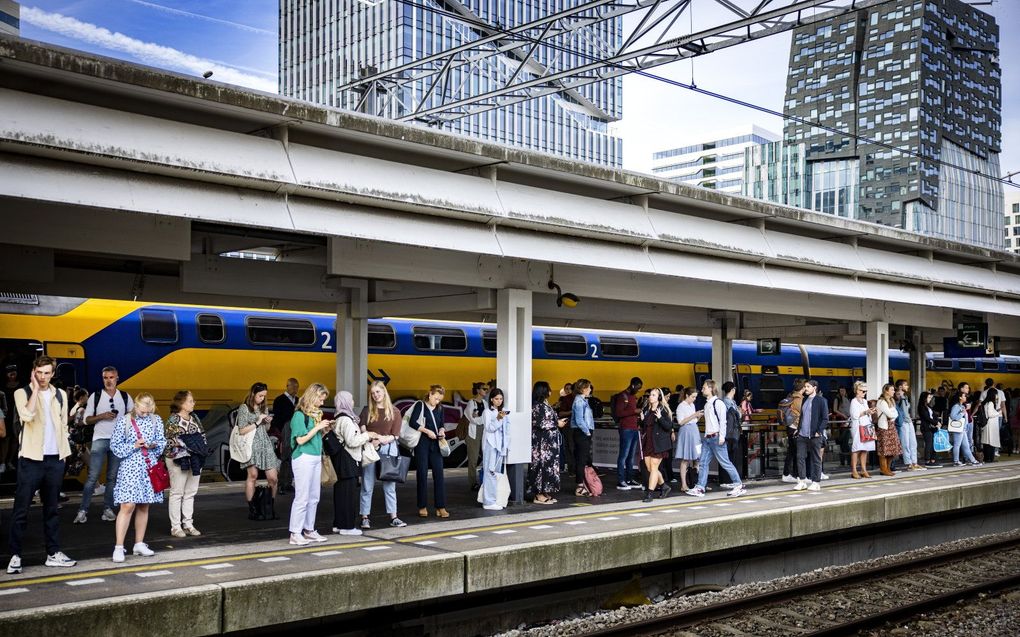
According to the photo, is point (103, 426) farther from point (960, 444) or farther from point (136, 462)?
point (960, 444)

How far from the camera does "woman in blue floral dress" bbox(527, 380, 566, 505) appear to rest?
46.6 feet

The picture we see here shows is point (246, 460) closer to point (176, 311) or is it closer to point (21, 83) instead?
point (21, 83)

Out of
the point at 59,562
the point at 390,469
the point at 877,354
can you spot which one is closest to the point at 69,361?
the point at 390,469

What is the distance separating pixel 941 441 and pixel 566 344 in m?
8.72

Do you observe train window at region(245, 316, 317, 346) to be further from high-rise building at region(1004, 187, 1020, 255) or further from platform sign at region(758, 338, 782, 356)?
high-rise building at region(1004, 187, 1020, 255)

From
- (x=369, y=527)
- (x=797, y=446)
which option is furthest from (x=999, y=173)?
(x=369, y=527)


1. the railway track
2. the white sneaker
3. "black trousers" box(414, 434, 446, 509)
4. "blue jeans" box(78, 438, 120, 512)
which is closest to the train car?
"blue jeans" box(78, 438, 120, 512)

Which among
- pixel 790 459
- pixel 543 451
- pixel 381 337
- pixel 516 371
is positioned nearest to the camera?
pixel 516 371

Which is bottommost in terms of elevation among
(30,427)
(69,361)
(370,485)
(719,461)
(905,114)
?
(719,461)

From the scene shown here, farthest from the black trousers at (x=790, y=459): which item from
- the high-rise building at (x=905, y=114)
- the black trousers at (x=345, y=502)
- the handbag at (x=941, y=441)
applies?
the high-rise building at (x=905, y=114)

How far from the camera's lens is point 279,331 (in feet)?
62.8

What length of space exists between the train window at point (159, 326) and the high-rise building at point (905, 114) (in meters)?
87.4

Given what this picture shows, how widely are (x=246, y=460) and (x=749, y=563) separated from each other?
6.80 metres

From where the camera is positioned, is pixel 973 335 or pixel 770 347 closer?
pixel 973 335
